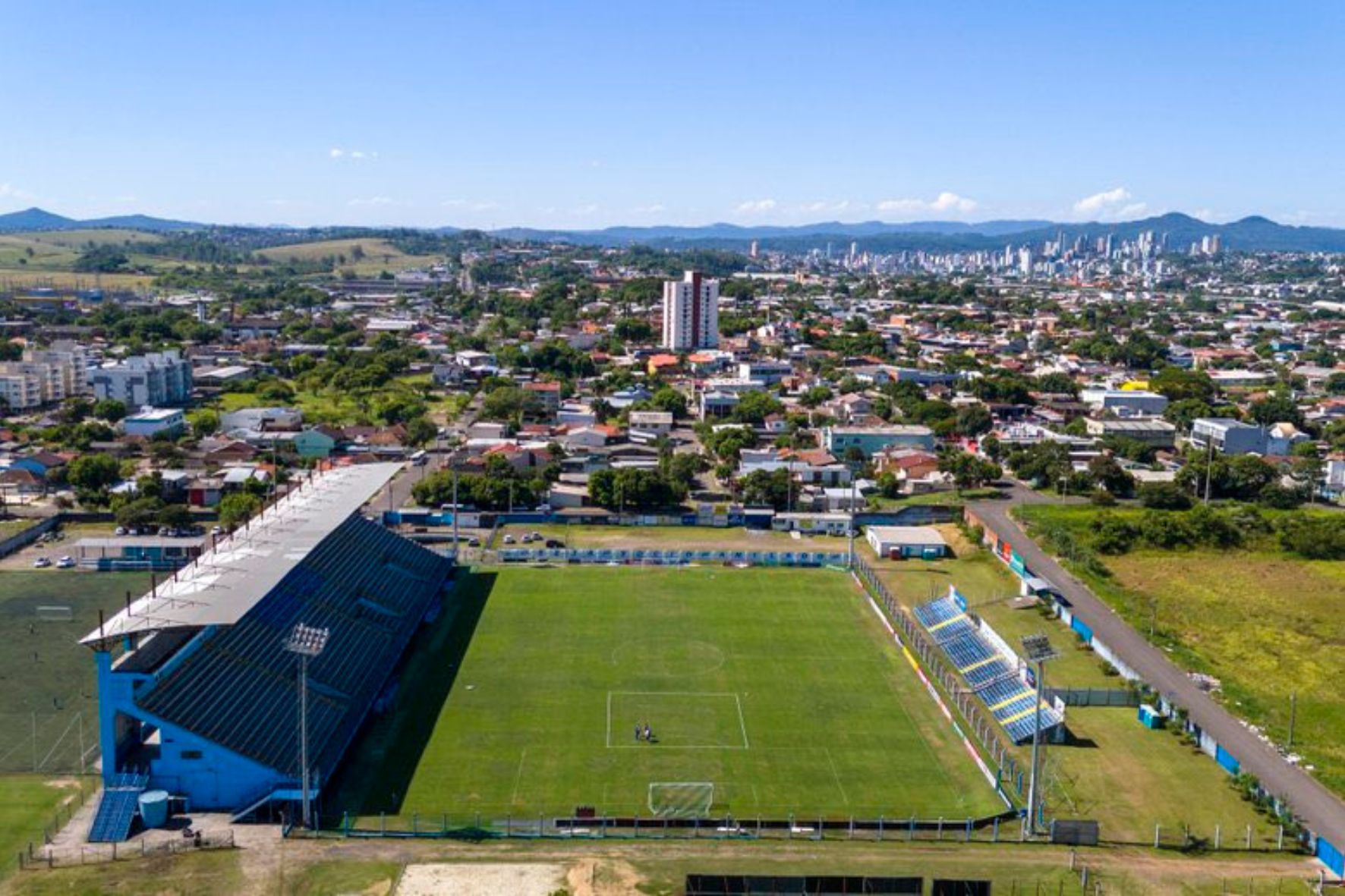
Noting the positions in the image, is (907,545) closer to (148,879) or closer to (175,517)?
(175,517)

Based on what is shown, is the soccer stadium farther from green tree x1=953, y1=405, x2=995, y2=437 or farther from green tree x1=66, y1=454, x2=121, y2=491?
green tree x1=953, y1=405, x2=995, y2=437

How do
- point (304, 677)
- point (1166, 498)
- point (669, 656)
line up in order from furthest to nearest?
1. point (1166, 498)
2. point (669, 656)
3. point (304, 677)

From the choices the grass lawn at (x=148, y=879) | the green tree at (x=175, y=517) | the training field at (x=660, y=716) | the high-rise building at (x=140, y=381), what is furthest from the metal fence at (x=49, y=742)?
the high-rise building at (x=140, y=381)

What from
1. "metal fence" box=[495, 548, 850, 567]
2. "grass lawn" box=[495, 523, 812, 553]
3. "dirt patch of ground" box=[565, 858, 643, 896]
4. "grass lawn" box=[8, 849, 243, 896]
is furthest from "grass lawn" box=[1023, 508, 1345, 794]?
"grass lawn" box=[8, 849, 243, 896]

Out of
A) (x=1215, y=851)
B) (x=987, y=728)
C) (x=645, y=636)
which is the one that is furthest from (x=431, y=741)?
(x=1215, y=851)

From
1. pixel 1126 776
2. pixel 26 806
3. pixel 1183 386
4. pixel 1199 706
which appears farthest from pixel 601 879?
pixel 1183 386

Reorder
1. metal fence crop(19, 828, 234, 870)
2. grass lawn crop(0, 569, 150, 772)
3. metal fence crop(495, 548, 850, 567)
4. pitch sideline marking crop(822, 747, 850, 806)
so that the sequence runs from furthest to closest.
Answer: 1. metal fence crop(495, 548, 850, 567)
2. grass lawn crop(0, 569, 150, 772)
3. pitch sideline marking crop(822, 747, 850, 806)
4. metal fence crop(19, 828, 234, 870)
